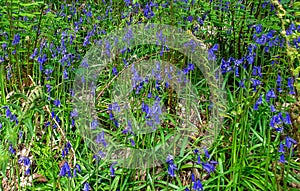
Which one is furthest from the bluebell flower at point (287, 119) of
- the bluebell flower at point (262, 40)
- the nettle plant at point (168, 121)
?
the bluebell flower at point (262, 40)

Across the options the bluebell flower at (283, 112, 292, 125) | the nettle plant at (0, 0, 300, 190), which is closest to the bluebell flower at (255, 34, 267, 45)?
the nettle plant at (0, 0, 300, 190)

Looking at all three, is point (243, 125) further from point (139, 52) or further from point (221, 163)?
point (139, 52)

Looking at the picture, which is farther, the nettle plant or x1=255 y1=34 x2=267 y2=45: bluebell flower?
x1=255 y1=34 x2=267 y2=45: bluebell flower

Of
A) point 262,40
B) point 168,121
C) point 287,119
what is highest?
point 262,40

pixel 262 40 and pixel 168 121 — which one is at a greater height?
pixel 262 40

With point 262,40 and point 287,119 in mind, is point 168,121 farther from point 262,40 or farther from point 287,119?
point 287,119

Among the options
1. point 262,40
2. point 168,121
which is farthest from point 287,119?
point 168,121

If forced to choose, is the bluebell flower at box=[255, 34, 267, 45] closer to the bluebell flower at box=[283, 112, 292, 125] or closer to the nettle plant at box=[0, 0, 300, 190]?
the nettle plant at box=[0, 0, 300, 190]

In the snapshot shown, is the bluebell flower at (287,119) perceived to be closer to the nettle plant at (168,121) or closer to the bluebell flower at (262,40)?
the nettle plant at (168,121)

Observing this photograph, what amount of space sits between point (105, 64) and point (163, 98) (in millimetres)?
1034

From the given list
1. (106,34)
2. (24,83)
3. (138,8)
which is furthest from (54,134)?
(138,8)

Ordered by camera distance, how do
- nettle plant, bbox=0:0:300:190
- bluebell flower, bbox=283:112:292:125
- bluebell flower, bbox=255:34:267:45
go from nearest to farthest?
1. bluebell flower, bbox=283:112:292:125
2. nettle plant, bbox=0:0:300:190
3. bluebell flower, bbox=255:34:267:45

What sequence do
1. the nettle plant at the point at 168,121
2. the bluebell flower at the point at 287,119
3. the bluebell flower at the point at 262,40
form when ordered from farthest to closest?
the bluebell flower at the point at 262,40, the nettle plant at the point at 168,121, the bluebell flower at the point at 287,119

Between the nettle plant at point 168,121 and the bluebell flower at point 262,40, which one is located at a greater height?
the bluebell flower at point 262,40
